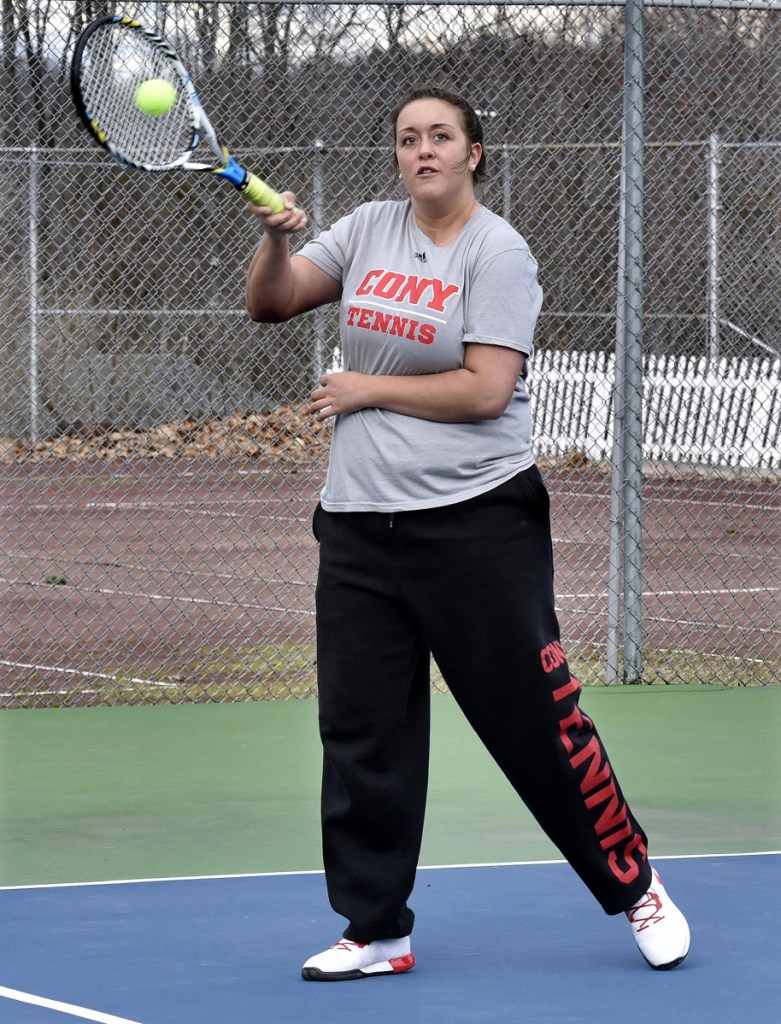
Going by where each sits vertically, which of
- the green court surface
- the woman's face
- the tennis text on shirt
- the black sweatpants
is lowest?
the green court surface

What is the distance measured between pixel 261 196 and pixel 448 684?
1053mm

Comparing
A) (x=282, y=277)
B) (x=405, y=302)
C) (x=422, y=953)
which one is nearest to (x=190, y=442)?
(x=422, y=953)

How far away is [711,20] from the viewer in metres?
13.4

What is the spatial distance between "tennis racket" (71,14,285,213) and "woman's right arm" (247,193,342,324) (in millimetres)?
318

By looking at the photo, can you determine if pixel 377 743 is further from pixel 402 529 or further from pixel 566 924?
pixel 566 924

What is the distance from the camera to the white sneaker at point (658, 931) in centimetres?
366

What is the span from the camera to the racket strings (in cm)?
384

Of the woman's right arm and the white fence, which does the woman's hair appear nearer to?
the woman's right arm

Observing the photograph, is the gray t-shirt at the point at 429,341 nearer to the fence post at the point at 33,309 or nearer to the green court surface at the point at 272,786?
the green court surface at the point at 272,786

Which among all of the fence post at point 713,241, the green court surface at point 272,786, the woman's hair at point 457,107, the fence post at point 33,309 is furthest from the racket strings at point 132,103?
the fence post at point 713,241

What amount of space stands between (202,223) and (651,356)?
13.5 ft

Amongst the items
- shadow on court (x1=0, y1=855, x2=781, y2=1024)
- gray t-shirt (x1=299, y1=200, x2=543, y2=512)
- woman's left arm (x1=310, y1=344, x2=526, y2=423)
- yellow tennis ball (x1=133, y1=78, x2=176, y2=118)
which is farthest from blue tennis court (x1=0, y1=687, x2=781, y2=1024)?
yellow tennis ball (x1=133, y1=78, x2=176, y2=118)

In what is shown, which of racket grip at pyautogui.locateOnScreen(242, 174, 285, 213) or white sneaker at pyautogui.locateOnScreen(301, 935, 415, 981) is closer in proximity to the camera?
racket grip at pyautogui.locateOnScreen(242, 174, 285, 213)

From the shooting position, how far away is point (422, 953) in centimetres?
386
